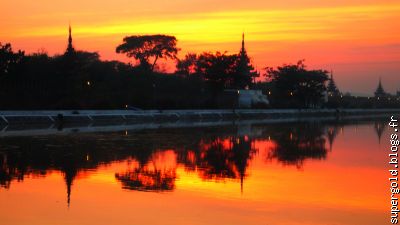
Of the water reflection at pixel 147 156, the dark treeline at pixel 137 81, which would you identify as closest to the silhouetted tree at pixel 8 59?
the dark treeline at pixel 137 81

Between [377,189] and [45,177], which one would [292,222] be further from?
[45,177]

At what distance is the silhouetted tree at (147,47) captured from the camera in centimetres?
10369

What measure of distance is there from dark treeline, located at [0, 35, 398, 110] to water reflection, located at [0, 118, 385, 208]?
76.1 ft

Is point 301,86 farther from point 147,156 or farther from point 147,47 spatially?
point 147,156

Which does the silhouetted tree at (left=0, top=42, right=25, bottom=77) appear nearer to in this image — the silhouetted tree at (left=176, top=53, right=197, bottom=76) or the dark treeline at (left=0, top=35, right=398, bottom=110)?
the dark treeline at (left=0, top=35, right=398, bottom=110)

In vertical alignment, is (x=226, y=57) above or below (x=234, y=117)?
above

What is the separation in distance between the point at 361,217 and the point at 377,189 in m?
4.03

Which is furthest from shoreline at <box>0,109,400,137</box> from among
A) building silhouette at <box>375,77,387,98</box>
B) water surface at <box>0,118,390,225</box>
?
building silhouette at <box>375,77,387,98</box>

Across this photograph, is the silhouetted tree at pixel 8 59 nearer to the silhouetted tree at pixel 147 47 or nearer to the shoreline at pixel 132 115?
the shoreline at pixel 132 115

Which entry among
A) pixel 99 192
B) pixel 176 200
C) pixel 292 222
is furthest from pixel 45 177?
pixel 292 222

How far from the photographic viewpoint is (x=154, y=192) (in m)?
15.8

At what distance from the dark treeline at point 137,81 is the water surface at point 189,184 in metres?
29.5

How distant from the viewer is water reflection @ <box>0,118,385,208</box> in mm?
18750

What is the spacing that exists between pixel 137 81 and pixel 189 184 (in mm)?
65533
